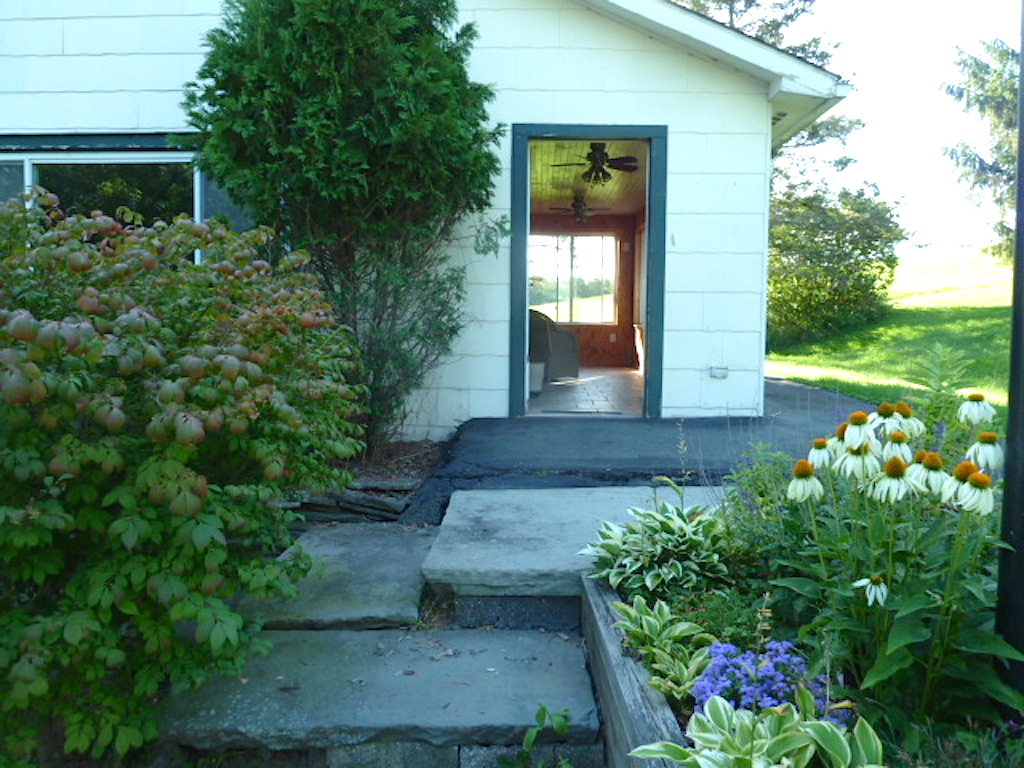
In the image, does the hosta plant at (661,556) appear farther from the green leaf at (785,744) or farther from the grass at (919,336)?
the grass at (919,336)

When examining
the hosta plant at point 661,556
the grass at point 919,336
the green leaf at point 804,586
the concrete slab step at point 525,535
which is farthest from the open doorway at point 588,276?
the green leaf at point 804,586

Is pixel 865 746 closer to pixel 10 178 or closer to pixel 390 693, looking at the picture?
pixel 390 693

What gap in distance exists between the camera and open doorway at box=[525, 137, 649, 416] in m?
10.6

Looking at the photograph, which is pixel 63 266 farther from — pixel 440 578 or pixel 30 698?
pixel 440 578

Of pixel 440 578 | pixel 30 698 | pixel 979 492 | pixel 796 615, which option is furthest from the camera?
pixel 440 578

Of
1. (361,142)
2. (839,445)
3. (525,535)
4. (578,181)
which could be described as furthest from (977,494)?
(578,181)

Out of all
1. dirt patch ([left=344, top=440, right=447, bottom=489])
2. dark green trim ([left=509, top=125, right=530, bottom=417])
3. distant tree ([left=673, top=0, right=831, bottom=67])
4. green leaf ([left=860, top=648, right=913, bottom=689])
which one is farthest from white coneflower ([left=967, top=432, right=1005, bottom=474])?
distant tree ([left=673, top=0, right=831, bottom=67])

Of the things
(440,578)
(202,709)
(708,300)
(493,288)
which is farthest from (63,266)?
(708,300)

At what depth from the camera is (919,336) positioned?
58.0 feet

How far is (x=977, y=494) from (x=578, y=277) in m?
12.3

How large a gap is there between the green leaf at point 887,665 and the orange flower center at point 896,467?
396 millimetres

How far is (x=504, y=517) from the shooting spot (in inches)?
160

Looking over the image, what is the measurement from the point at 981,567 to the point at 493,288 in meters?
4.39

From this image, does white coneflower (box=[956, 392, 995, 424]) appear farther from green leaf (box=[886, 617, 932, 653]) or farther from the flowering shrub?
green leaf (box=[886, 617, 932, 653])
